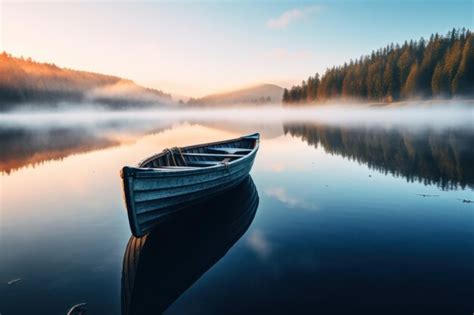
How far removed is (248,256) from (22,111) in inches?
7624

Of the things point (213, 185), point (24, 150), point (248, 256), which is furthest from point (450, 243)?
point (24, 150)

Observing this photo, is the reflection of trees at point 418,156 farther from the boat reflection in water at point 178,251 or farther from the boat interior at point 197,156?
the boat reflection in water at point 178,251

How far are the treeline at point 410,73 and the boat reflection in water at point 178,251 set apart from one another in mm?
86106

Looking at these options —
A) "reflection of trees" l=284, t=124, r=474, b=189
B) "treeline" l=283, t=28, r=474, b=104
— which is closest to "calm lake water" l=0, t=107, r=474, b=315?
"reflection of trees" l=284, t=124, r=474, b=189

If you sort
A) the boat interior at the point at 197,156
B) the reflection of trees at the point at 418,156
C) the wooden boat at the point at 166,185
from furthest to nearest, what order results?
1. the reflection of trees at the point at 418,156
2. the boat interior at the point at 197,156
3. the wooden boat at the point at 166,185

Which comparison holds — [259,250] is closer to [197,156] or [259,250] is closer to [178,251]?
[178,251]

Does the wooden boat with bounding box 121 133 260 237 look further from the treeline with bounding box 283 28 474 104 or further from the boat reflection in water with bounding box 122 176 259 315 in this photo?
the treeline with bounding box 283 28 474 104

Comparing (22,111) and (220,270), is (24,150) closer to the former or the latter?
(220,270)

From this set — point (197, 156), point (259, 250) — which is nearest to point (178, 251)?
point (259, 250)

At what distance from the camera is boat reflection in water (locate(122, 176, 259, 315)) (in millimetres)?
7009

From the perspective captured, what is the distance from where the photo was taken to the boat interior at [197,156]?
41.6 feet

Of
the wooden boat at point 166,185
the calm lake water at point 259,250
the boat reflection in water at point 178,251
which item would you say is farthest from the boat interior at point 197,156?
the boat reflection in water at point 178,251

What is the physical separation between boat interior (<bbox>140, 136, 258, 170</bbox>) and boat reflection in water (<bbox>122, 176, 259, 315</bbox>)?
2.14 meters

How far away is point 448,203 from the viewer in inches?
504
